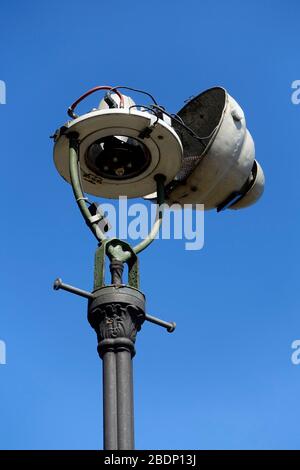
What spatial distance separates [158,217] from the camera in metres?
15.7

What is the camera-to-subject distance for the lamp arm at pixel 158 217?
1499 centimetres

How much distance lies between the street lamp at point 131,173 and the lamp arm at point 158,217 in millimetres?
14

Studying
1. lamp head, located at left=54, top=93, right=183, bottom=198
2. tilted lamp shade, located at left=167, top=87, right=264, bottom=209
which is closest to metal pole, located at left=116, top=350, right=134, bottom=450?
lamp head, located at left=54, top=93, right=183, bottom=198

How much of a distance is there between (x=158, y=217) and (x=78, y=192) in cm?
116

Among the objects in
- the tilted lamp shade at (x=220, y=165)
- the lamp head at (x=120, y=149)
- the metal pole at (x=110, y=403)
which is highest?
the tilted lamp shade at (x=220, y=165)

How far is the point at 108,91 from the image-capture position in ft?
53.1

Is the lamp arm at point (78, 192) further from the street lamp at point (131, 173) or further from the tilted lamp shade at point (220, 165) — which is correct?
the tilted lamp shade at point (220, 165)

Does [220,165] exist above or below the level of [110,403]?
above

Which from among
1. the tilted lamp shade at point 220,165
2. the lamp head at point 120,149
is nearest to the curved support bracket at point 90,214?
the lamp head at point 120,149

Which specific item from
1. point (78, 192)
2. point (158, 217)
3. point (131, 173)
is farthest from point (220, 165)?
point (78, 192)

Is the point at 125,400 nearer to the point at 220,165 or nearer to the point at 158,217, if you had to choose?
the point at 158,217

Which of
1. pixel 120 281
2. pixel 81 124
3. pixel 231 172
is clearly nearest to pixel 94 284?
pixel 120 281
